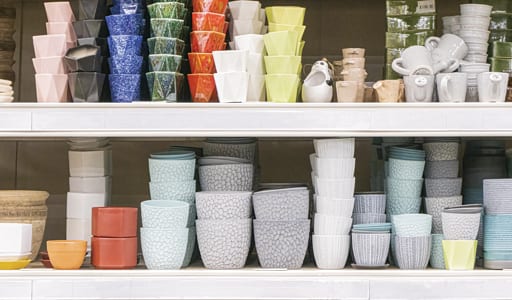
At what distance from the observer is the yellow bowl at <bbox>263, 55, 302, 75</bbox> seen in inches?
76.4

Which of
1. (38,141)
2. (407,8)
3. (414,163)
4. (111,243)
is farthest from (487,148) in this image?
(38,141)

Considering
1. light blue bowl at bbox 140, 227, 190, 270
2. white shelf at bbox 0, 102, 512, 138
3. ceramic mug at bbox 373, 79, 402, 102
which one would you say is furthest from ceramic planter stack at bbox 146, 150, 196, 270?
ceramic mug at bbox 373, 79, 402, 102

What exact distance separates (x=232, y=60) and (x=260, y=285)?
1.71 feet

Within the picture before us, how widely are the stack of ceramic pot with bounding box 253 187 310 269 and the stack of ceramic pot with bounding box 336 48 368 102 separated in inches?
9.9

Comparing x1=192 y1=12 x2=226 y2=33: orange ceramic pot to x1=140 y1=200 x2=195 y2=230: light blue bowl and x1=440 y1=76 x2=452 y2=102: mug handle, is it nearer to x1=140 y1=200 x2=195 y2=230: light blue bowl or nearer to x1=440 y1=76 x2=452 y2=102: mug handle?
x1=140 y1=200 x2=195 y2=230: light blue bowl

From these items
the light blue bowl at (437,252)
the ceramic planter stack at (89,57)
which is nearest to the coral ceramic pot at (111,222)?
the ceramic planter stack at (89,57)

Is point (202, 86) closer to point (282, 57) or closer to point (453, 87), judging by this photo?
point (282, 57)

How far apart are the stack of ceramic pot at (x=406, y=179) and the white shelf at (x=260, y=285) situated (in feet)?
0.63

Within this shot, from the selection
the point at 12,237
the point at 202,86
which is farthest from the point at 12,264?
the point at 202,86

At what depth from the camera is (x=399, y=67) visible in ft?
6.45

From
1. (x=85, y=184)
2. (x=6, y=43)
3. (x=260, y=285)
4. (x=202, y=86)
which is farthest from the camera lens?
(x=6, y=43)

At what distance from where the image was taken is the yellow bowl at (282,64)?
1940mm

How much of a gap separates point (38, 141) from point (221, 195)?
82 centimetres

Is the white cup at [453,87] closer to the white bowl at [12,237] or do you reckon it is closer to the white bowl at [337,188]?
the white bowl at [337,188]
